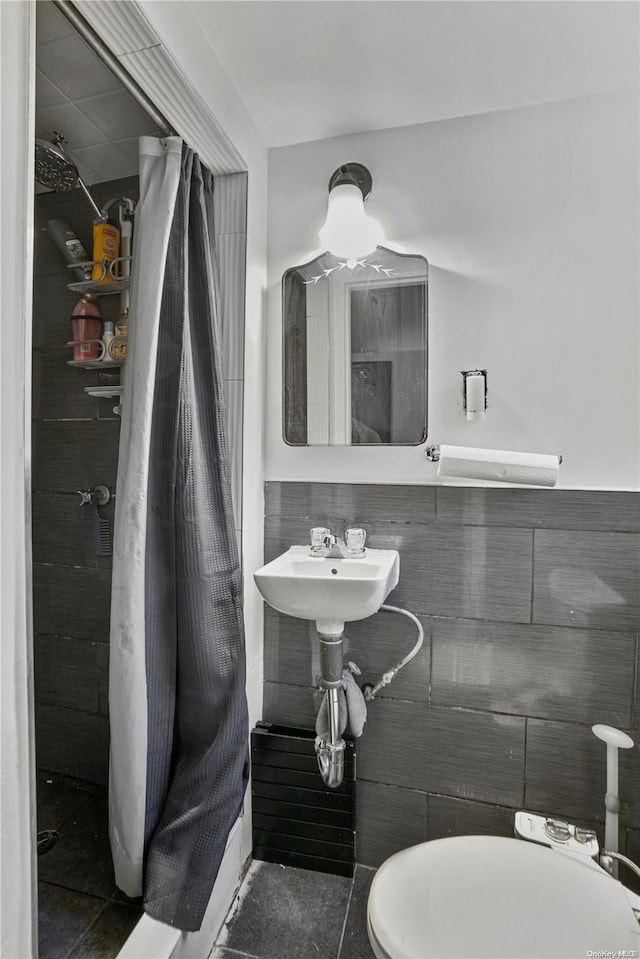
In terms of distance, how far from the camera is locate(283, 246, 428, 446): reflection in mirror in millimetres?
1646

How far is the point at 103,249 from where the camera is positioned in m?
1.74

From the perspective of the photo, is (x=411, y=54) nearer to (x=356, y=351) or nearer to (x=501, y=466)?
(x=356, y=351)

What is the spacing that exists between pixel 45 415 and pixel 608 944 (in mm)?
2229

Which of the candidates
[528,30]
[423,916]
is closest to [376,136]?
[528,30]

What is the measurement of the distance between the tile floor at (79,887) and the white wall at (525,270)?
1308 millimetres

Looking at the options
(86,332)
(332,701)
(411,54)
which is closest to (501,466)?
(332,701)

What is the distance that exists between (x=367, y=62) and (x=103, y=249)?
3.35 ft

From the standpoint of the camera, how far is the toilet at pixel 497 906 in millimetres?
947

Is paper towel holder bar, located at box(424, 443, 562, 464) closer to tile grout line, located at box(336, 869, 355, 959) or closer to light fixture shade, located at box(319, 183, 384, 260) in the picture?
light fixture shade, located at box(319, 183, 384, 260)

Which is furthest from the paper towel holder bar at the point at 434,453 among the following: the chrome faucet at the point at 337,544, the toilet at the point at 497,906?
the toilet at the point at 497,906

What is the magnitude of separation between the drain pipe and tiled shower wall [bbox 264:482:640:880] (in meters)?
0.16

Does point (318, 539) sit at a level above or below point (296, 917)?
above

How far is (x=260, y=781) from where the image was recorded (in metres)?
1.68

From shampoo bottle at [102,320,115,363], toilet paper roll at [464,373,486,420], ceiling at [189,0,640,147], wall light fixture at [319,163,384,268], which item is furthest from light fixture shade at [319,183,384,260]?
shampoo bottle at [102,320,115,363]
